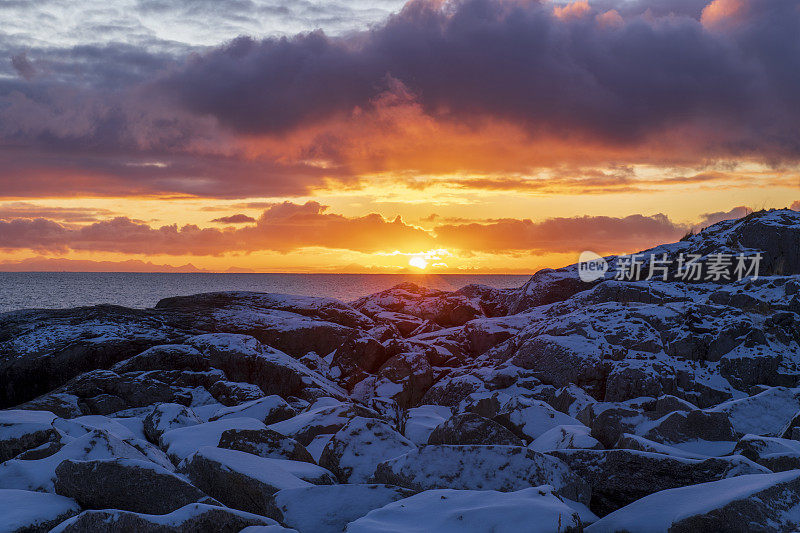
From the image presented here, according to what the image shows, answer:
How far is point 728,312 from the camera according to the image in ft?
67.9

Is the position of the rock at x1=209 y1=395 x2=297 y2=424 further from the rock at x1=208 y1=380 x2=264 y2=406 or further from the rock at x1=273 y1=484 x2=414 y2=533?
the rock at x1=273 y1=484 x2=414 y2=533

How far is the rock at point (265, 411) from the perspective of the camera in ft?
45.8

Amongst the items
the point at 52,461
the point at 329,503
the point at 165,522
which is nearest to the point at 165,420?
the point at 52,461

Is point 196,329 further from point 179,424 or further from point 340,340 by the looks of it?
point 179,424

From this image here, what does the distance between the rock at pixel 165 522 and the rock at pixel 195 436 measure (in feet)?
11.9

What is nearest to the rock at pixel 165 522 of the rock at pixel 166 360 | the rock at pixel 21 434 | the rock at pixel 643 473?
the rock at pixel 21 434

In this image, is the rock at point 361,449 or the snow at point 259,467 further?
the rock at point 361,449

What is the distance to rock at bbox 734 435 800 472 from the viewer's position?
8.39 m

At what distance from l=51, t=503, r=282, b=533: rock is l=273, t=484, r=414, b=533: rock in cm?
61

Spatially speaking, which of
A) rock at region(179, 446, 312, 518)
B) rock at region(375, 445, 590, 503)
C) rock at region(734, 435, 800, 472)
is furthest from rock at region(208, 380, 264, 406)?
rock at region(734, 435, 800, 472)

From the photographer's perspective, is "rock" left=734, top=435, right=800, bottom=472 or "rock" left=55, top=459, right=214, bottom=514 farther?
"rock" left=734, top=435, right=800, bottom=472

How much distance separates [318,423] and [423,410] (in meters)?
7.19

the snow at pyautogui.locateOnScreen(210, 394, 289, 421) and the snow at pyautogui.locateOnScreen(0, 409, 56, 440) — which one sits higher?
the snow at pyautogui.locateOnScreen(0, 409, 56, 440)

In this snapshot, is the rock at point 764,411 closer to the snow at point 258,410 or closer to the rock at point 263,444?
the rock at point 263,444
